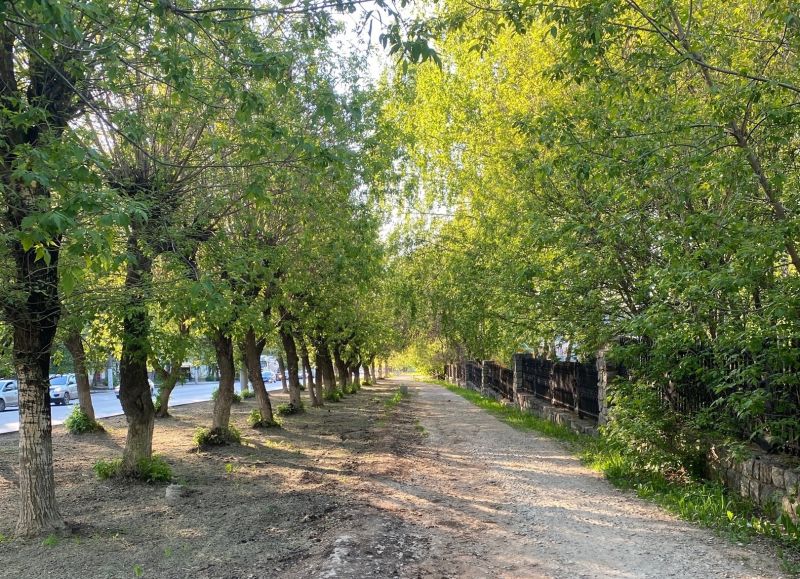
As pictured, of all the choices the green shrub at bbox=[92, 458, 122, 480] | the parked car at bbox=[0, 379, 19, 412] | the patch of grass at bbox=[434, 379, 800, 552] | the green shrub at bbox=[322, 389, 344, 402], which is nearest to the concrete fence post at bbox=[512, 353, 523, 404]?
the green shrub at bbox=[322, 389, 344, 402]

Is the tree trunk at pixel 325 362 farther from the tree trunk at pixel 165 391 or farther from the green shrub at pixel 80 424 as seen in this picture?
the green shrub at pixel 80 424

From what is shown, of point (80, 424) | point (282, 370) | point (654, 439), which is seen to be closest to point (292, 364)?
point (80, 424)

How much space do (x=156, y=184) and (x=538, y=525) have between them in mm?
6005

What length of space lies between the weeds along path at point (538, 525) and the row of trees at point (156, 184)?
3289 mm

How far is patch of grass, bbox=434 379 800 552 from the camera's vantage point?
5.96 meters

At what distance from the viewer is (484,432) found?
51.8 ft

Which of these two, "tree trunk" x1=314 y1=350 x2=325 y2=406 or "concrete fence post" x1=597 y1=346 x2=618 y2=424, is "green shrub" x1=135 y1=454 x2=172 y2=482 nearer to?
"concrete fence post" x1=597 y1=346 x2=618 y2=424

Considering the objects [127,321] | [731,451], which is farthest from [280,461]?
[731,451]

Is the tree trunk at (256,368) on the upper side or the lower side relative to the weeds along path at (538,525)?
upper

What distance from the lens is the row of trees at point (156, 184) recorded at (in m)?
4.82

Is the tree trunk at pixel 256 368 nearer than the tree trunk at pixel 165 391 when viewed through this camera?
Yes

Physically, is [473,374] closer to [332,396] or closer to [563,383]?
[332,396]

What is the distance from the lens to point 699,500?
7129mm

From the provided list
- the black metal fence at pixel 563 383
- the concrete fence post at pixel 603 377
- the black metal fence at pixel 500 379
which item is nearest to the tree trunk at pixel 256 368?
the black metal fence at pixel 563 383
